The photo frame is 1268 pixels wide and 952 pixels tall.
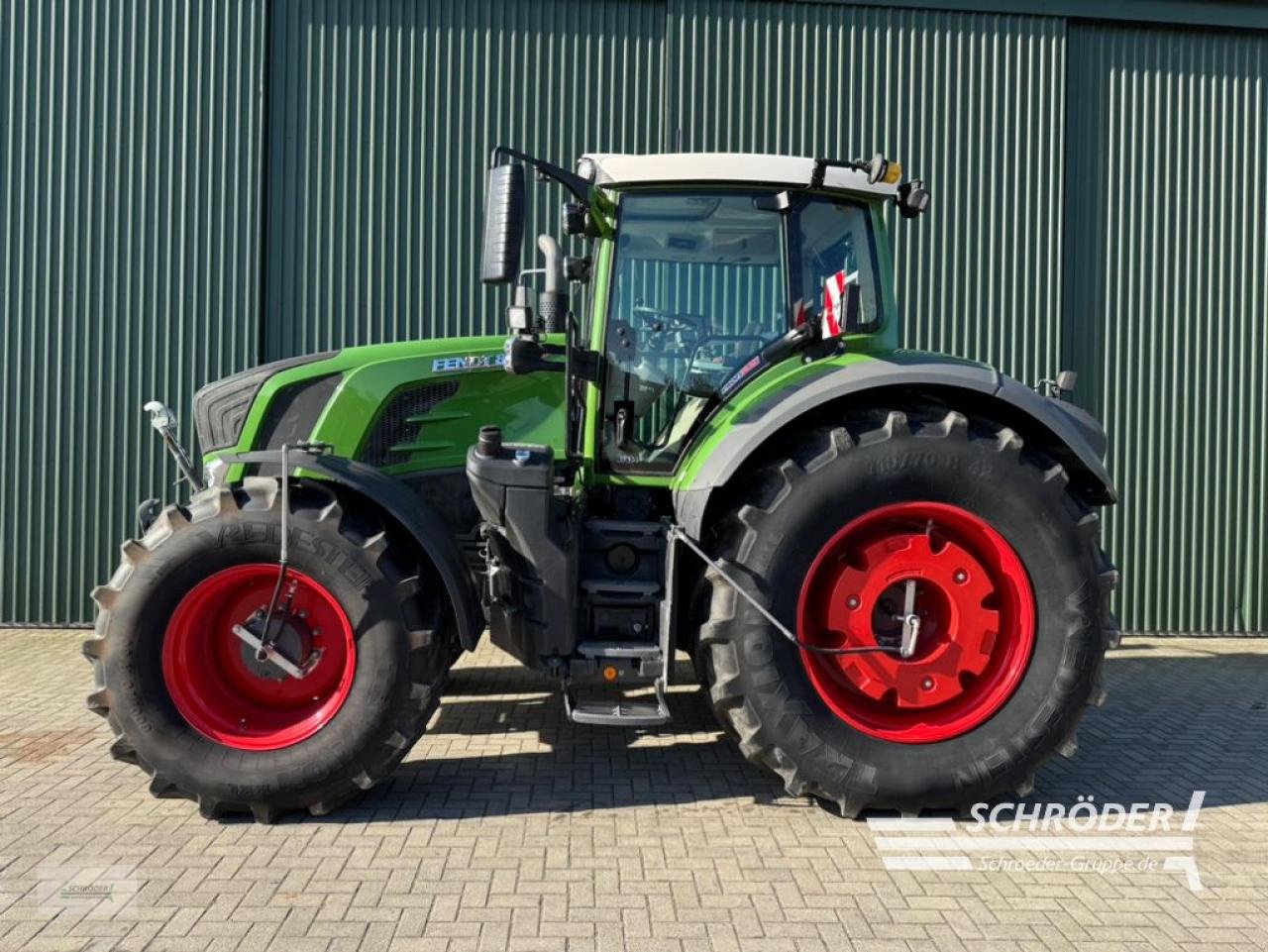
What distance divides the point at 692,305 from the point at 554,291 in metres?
0.68

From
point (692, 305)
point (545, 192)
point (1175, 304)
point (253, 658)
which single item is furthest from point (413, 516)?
point (1175, 304)

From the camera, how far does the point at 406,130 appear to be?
7.07 m

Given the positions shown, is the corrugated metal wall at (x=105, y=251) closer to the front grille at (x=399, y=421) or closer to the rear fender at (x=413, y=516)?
the front grille at (x=399, y=421)

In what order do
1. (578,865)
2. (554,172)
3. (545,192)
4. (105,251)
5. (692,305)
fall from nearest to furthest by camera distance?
(578,865)
(554,172)
(692,305)
(105,251)
(545,192)

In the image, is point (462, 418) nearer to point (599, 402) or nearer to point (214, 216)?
point (599, 402)

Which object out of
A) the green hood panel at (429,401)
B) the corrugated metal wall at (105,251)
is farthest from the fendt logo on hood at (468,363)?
the corrugated metal wall at (105,251)

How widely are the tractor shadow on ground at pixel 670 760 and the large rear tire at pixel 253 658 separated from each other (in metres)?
0.29

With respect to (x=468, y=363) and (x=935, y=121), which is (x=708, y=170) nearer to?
(x=468, y=363)

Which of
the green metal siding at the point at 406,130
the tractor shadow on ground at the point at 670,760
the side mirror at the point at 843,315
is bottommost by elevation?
the tractor shadow on ground at the point at 670,760

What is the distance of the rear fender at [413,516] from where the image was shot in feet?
11.4

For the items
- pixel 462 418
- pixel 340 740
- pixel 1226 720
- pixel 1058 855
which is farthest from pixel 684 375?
pixel 1226 720

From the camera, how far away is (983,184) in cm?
730

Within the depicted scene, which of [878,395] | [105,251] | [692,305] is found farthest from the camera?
[105,251]

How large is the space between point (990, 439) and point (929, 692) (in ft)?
3.24
